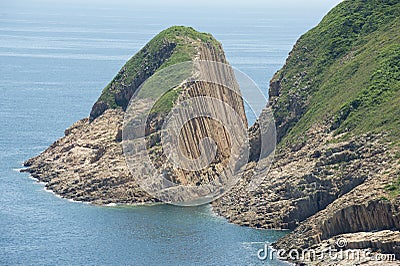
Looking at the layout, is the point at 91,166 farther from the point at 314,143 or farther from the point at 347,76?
the point at 347,76

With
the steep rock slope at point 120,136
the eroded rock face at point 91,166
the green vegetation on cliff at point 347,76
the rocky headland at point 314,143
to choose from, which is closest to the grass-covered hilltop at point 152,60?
the steep rock slope at point 120,136

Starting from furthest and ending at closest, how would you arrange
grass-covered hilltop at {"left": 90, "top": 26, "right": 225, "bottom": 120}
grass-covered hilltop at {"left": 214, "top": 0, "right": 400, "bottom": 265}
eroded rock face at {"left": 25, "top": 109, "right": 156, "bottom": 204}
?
grass-covered hilltop at {"left": 90, "top": 26, "right": 225, "bottom": 120} < eroded rock face at {"left": 25, "top": 109, "right": 156, "bottom": 204} < grass-covered hilltop at {"left": 214, "top": 0, "right": 400, "bottom": 265}

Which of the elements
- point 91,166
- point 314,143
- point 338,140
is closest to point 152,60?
point 91,166

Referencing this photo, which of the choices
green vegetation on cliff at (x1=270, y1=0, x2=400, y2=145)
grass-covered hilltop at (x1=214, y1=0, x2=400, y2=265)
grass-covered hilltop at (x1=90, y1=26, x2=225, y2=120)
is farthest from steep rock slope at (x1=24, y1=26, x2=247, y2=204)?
green vegetation on cliff at (x1=270, y1=0, x2=400, y2=145)

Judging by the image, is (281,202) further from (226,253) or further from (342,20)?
(342,20)

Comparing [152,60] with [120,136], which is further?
[152,60]

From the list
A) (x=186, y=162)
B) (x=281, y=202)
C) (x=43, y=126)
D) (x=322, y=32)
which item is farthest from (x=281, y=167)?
(x=43, y=126)

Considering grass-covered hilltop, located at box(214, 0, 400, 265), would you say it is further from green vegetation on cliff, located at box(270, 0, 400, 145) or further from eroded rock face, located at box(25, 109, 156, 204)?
eroded rock face, located at box(25, 109, 156, 204)
